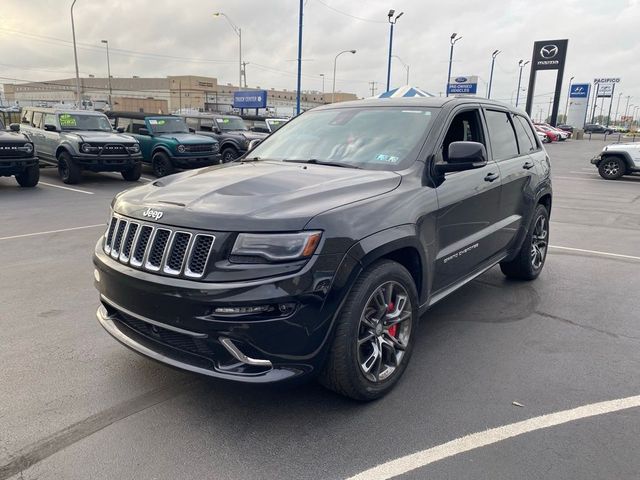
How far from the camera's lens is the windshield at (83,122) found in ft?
44.5

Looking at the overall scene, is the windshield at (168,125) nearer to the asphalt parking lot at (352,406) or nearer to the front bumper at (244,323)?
the asphalt parking lot at (352,406)

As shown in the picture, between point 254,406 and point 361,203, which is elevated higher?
point 361,203

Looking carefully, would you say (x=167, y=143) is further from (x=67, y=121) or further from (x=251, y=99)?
(x=251, y=99)

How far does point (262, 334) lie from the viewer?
8.23ft

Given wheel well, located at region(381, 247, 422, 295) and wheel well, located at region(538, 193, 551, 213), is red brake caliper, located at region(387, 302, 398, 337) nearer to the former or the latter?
wheel well, located at region(381, 247, 422, 295)

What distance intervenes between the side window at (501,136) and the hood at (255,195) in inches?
65.6

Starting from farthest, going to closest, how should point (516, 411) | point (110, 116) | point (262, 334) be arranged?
point (110, 116) → point (516, 411) → point (262, 334)

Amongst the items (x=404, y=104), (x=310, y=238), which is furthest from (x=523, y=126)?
(x=310, y=238)

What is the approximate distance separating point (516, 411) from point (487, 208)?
1.79 metres

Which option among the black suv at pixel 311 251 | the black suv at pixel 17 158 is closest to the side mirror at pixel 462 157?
the black suv at pixel 311 251

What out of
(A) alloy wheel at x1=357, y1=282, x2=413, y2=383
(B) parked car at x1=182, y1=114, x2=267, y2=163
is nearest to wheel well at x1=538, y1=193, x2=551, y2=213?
(A) alloy wheel at x1=357, y1=282, x2=413, y2=383

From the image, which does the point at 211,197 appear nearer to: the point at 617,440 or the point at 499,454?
the point at 499,454

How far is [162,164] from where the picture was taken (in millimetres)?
14727

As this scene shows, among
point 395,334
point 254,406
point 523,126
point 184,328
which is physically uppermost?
point 523,126
